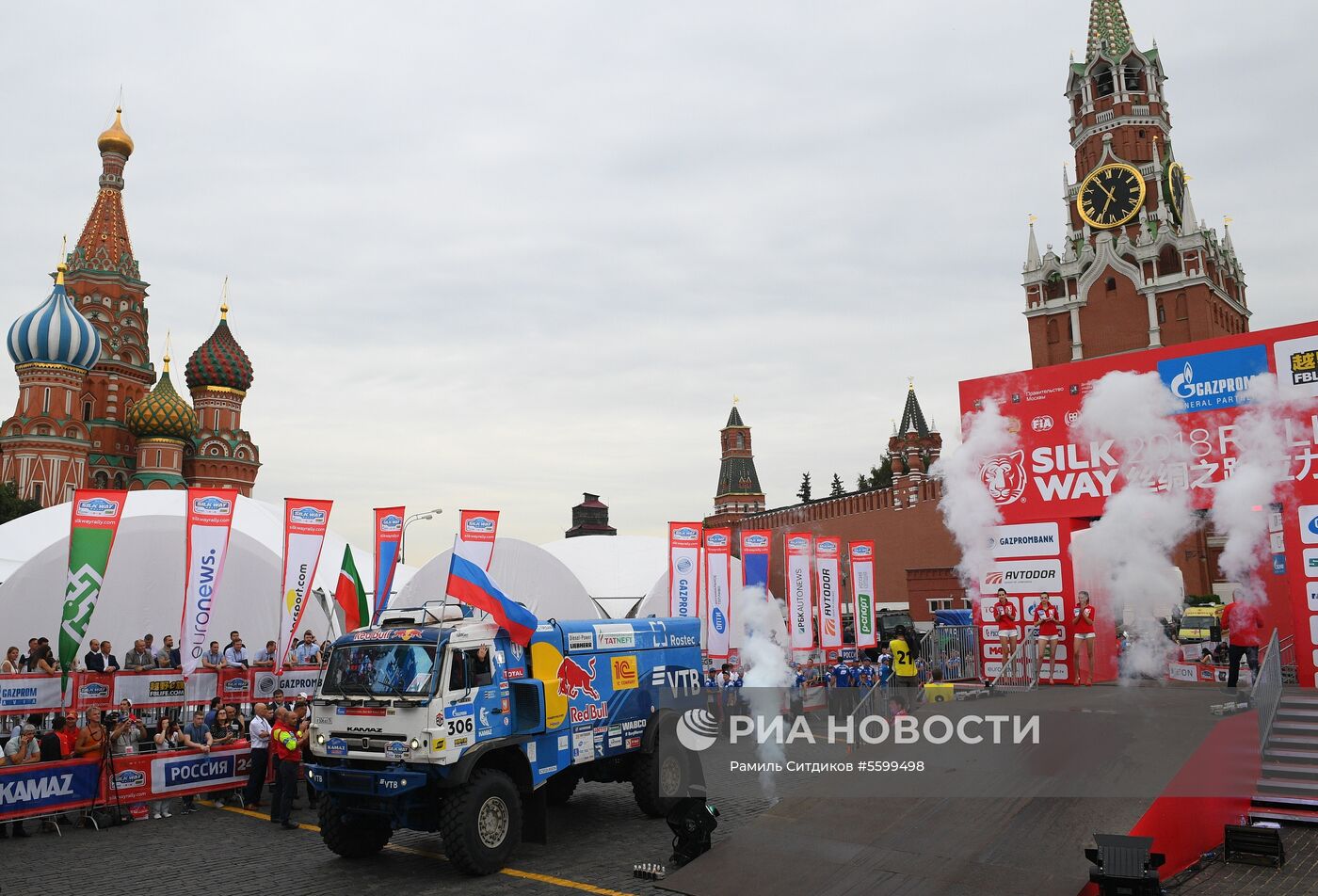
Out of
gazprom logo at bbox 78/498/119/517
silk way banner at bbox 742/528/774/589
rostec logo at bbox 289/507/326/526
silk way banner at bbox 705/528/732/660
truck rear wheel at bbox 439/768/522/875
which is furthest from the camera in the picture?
silk way banner at bbox 742/528/774/589

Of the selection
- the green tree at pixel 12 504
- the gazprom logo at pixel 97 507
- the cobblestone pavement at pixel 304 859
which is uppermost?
the green tree at pixel 12 504

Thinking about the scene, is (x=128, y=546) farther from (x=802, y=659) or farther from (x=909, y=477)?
(x=909, y=477)

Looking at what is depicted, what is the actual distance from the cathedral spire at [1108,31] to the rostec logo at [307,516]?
7036 cm

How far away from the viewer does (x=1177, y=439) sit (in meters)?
18.5

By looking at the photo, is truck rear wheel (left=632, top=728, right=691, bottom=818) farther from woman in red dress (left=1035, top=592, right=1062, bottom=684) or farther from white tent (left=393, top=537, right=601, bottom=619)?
white tent (left=393, top=537, right=601, bottom=619)

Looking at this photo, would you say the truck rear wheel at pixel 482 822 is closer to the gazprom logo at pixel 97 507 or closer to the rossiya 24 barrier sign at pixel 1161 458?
the gazprom logo at pixel 97 507

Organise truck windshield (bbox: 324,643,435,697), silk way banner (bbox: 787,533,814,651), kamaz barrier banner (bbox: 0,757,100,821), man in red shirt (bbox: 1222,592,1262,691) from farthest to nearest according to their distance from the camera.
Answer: silk way banner (bbox: 787,533,814,651), man in red shirt (bbox: 1222,592,1262,691), kamaz barrier banner (bbox: 0,757,100,821), truck windshield (bbox: 324,643,435,697)

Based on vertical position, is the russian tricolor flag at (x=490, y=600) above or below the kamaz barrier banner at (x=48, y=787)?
above

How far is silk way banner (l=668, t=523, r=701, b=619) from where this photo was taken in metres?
26.6

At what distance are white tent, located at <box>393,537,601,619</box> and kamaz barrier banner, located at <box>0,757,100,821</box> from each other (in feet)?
60.8

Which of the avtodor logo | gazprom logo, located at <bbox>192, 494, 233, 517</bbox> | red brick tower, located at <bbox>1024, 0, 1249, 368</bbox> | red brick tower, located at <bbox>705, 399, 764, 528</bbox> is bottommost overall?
the avtodor logo

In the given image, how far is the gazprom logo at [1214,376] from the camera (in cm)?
1761

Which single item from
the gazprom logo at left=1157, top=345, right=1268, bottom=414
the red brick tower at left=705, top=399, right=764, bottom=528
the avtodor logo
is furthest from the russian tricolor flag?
the red brick tower at left=705, top=399, right=764, bottom=528

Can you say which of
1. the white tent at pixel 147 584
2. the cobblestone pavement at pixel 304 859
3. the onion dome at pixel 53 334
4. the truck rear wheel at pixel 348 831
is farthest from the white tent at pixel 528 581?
the onion dome at pixel 53 334
